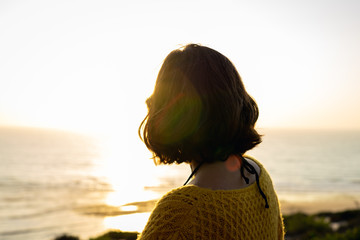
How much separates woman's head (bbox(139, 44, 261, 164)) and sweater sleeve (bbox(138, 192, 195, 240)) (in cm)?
21

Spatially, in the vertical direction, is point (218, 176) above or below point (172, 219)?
above

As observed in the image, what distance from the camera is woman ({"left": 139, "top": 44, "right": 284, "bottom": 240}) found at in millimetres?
1193

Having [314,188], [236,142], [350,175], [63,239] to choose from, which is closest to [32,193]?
[63,239]

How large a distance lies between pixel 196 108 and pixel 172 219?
0.44m

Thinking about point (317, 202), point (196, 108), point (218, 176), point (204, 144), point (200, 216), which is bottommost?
point (317, 202)

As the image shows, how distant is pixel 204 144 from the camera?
4.34 feet

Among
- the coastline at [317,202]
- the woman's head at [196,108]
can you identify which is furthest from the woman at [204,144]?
the coastline at [317,202]

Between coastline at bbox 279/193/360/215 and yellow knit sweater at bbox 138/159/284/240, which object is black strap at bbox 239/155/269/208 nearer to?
yellow knit sweater at bbox 138/159/284/240

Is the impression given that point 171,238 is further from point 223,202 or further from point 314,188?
point 314,188

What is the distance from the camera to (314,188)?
3434 cm

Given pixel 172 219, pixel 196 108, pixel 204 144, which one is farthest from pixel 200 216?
pixel 196 108

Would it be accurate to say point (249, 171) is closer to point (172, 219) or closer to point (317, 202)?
point (172, 219)

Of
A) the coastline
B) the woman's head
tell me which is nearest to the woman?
the woman's head

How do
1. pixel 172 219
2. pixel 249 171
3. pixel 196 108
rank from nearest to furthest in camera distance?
pixel 172 219 < pixel 196 108 < pixel 249 171
